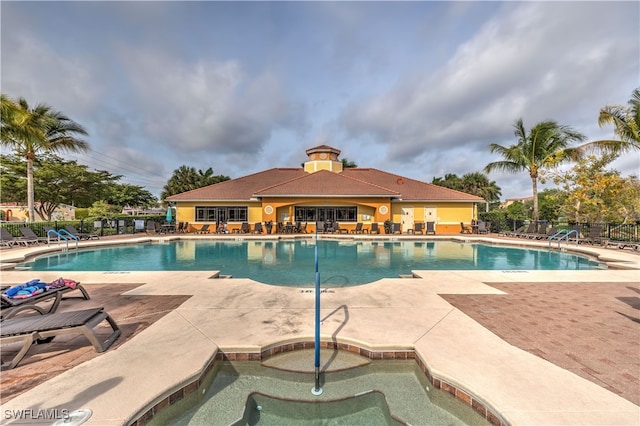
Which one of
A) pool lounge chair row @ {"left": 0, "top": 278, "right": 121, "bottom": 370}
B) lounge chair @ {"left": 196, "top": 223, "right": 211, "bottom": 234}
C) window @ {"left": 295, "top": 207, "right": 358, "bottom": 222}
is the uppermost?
window @ {"left": 295, "top": 207, "right": 358, "bottom": 222}

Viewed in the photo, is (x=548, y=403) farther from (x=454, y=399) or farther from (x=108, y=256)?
(x=108, y=256)

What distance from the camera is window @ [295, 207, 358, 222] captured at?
2350 cm

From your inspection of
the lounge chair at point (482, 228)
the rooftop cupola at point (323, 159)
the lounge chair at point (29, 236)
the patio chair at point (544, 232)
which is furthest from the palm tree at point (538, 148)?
the lounge chair at point (29, 236)

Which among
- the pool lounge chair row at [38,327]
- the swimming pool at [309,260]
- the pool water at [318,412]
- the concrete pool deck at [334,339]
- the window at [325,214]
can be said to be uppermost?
the window at [325,214]

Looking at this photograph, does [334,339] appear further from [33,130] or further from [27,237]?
[33,130]

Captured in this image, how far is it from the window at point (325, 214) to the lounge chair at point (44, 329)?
19.8 metres

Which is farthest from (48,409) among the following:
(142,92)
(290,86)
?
(142,92)

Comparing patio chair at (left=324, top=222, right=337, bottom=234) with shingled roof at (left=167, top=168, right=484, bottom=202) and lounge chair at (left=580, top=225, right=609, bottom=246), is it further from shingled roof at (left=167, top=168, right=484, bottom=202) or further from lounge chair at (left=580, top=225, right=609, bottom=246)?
lounge chair at (left=580, top=225, right=609, bottom=246)

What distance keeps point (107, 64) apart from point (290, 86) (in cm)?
1098

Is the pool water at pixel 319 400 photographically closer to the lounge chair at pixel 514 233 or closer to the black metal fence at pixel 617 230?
the black metal fence at pixel 617 230

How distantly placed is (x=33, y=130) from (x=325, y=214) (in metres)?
21.2

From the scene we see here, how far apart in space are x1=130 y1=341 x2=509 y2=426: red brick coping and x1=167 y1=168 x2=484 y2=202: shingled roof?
18.3 m

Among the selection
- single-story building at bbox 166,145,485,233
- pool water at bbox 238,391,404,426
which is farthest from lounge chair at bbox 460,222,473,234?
pool water at bbox 238,391,404,426

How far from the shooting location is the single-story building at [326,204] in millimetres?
22750
